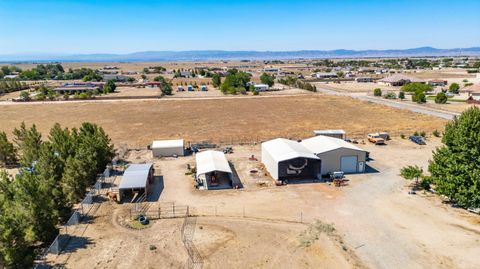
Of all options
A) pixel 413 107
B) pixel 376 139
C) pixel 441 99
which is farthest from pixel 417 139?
Result: pixel 441 99

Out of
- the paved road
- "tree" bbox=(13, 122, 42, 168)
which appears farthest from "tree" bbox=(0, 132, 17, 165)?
the paved road

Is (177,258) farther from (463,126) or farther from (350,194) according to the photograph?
(463,126)

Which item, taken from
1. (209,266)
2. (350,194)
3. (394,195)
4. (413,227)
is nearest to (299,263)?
(209,266)

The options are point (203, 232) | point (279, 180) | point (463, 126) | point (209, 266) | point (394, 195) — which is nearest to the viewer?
point (209, 266)

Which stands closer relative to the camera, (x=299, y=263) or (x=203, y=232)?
(x=299, y=263)

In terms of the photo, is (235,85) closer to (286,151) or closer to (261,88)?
(261,88)

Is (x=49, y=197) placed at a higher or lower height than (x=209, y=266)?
higher
